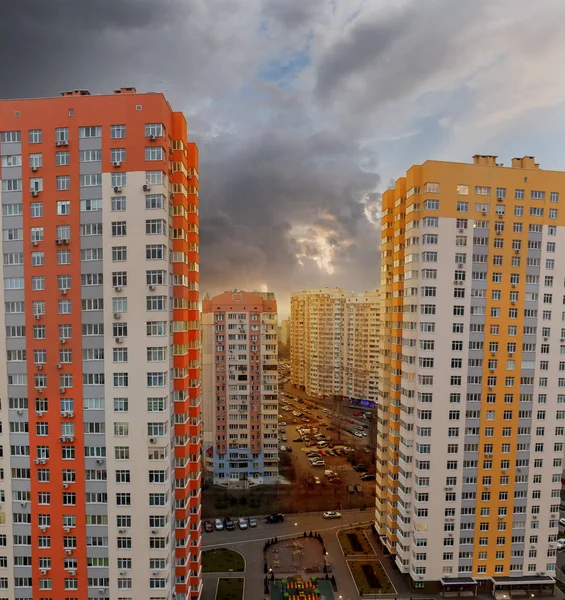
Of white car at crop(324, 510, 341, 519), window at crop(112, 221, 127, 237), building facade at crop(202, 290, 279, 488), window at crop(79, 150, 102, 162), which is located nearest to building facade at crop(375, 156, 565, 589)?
white car at crop(324, 510, 341, 519)

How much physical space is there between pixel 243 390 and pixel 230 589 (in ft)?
82.3

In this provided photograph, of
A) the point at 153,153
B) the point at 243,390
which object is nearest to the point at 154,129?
the point at 153,153

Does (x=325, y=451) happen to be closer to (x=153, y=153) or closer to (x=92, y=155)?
(x=153, y=153)

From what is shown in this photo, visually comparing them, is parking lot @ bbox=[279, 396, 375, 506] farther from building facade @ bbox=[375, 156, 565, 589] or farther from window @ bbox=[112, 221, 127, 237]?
window @ bbox=[112, 221, 127, 237]

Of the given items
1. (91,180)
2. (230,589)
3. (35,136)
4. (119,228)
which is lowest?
(230,589)

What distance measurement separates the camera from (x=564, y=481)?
184ft

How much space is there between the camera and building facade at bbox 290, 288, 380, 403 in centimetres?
9688

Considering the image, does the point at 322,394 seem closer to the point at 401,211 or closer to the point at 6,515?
the point at 401,211

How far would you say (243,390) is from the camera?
58625 mm

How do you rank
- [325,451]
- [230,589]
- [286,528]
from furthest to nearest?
[325,451] → [286,528] → [230,589]

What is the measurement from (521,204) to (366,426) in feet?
200

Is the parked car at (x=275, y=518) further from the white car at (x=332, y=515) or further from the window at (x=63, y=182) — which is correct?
the window at (x=63, y=182)

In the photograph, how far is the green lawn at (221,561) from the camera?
132ft

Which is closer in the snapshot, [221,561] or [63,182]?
[63,182]
